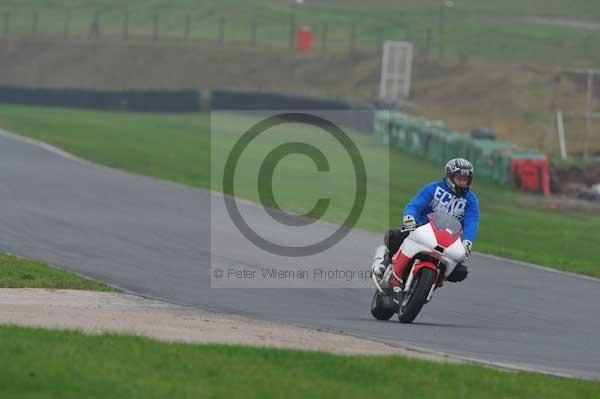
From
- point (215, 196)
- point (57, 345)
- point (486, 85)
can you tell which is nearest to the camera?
point (57, 345)

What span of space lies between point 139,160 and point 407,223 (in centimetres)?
1688

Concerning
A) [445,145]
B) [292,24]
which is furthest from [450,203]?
[292,24]

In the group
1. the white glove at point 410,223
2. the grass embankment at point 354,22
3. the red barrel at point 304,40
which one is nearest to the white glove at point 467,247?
the white glove at point 410,223

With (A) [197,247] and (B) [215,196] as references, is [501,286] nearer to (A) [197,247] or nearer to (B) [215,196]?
(A) [197,247]

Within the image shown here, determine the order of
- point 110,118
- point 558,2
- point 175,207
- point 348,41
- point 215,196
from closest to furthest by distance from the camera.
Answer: point 175,207
point 215,196
point 110,118
point 348,41
point 558,2

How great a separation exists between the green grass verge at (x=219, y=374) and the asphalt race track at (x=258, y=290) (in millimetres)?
1076

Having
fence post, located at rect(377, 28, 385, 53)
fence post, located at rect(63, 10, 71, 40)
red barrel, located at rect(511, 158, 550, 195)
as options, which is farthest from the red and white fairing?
fence post, located at rect(63, 10, 71, 40)

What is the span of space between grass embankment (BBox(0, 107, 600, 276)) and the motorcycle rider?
5.74 m

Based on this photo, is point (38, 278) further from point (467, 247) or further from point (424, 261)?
point (467, 247)

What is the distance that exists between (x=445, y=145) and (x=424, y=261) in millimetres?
22500

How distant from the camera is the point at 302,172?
1145 inches

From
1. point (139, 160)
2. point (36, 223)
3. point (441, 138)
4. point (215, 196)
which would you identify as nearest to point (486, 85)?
point (441, 138)

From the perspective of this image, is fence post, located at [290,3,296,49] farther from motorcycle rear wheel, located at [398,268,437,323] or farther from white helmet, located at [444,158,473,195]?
motorcycle rear wheel, located at [398,268,437,323]

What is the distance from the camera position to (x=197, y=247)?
16.8 metres
